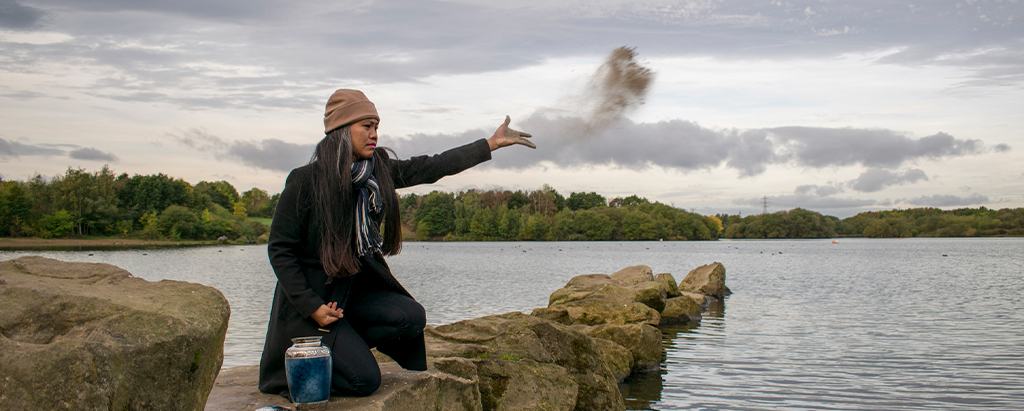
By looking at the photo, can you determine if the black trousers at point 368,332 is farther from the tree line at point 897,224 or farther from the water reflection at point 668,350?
the tree line at point 897,224

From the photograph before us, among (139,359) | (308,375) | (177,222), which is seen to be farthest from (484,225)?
(139,359)

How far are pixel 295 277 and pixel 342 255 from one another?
328 millimetres

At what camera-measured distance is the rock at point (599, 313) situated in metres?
14.5

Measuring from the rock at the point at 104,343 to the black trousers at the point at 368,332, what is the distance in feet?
2.59

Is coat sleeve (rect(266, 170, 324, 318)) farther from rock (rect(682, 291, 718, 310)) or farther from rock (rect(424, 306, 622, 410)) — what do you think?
rock (rect(682, 291, 718, 310))

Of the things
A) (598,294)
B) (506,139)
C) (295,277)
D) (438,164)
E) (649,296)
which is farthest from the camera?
(649,296)

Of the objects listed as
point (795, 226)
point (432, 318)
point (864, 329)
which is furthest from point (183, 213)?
point (795, 226)

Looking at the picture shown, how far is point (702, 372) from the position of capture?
13211 millimetres

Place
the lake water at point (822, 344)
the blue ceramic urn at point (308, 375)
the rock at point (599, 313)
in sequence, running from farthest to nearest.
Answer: the rock at point (599, 313)
the lake water at point (822, 344)
the blue ceramic urn at point (308, 375)

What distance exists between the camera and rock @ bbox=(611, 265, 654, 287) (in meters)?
22.6

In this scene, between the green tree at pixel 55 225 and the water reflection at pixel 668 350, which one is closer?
the water reflection at pixel 668 350

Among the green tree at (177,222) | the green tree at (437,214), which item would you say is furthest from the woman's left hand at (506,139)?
the green tree at (437,214)

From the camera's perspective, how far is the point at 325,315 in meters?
4.27

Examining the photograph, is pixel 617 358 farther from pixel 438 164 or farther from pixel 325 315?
pixel 325 315
